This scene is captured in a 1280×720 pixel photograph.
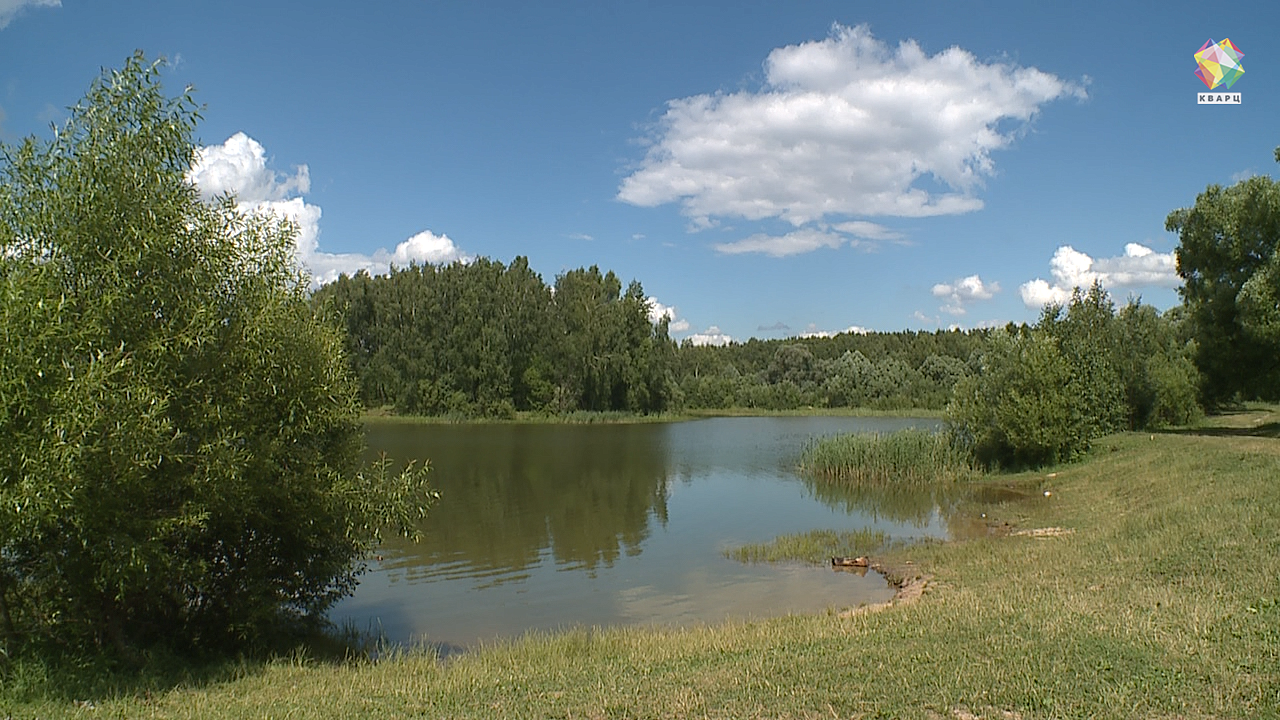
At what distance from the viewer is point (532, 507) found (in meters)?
26.6

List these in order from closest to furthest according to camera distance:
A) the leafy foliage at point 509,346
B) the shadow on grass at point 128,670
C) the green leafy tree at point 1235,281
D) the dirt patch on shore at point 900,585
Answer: the shadow on grass at point 128,670
the dirt patch on shore at point 900,585
the green leafy tree at point 1235,281
the leafy foliage at point 509,346

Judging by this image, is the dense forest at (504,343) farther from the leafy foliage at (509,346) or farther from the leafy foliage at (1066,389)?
the leafy foliage at (1066,389)

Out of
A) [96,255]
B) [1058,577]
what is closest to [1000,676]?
[1058,577]

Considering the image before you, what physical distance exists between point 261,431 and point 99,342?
8.09 ft

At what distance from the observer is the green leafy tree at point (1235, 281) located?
27.0m

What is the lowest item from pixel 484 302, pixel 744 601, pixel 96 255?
pixel 744 601

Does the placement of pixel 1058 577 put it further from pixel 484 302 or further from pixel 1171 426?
pixel 484 302

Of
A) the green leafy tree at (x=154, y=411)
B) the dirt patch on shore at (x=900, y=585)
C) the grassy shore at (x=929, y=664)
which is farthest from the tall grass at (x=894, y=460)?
the green leafy tree at (x=154, y=411)

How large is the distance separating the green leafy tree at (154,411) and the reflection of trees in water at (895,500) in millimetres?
17897

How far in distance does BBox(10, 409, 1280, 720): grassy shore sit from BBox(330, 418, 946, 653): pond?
9.49 feet

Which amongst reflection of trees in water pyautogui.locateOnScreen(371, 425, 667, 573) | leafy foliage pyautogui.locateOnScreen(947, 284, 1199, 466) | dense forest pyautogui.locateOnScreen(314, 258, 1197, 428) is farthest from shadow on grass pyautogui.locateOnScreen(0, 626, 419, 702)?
dense forest pyautogui.locateOnScreen(314, 258, 1197, 428)

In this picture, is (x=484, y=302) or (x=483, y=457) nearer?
(x=483, y=457)

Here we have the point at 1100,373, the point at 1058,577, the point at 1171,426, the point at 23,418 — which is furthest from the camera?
the point at 1171,426

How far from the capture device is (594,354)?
74.6 m
